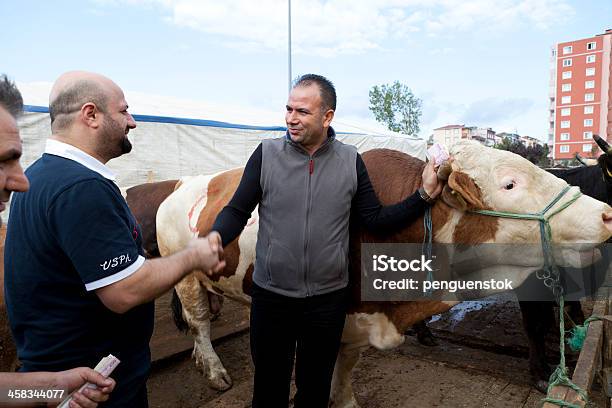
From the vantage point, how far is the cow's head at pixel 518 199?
2.07 m

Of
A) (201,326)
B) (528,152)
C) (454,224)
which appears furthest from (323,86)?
(528,152)

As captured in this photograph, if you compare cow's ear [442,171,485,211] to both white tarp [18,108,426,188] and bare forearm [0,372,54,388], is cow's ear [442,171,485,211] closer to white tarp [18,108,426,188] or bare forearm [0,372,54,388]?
bare forearm [0,372,54,388]

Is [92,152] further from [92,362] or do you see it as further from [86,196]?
[92,362]

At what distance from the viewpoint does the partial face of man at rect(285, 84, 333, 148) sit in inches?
80.2

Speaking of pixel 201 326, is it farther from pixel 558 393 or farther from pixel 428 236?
pixel 558 393

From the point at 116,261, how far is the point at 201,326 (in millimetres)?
2709

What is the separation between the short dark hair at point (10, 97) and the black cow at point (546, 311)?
3582mm

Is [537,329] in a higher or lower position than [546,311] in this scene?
lower

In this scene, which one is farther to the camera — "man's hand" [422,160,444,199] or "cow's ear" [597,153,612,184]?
"cow's ear" [597,153,612,184]

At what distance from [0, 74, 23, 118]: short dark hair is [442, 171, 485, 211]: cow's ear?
1.75 m

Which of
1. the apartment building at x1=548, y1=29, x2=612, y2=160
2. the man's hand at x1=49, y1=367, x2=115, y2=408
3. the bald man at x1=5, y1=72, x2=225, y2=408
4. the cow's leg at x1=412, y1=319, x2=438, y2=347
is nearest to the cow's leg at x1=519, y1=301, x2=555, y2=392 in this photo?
the cow's leg at x1=412, y1=319, x2=438, y2=347

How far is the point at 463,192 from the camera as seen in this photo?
2100 mm

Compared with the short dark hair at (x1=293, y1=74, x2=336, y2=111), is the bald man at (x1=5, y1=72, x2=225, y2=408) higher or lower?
lower

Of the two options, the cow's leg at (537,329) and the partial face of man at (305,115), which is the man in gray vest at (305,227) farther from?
the cow's leg at (537,329)
